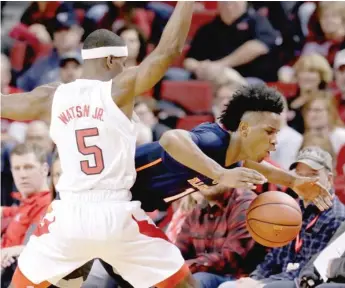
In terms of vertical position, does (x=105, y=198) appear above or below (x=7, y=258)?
above

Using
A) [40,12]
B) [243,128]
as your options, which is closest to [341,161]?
[243,128]

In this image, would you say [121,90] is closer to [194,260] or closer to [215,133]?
[215,133]

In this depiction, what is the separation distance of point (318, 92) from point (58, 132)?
384cm

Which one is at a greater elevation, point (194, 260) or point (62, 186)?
point (62, 186)

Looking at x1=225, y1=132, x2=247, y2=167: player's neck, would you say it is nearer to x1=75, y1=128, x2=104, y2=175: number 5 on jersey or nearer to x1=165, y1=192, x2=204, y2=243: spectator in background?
x1=75, y1=128, x2=104, y2=175: number 5 on jersey

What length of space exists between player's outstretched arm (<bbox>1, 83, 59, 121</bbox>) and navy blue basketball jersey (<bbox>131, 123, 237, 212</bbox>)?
2.12ft

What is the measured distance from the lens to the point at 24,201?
7.25 m

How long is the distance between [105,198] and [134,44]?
4499mm

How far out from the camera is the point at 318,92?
842cm

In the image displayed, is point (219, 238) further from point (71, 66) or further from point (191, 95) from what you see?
point (71, 66)

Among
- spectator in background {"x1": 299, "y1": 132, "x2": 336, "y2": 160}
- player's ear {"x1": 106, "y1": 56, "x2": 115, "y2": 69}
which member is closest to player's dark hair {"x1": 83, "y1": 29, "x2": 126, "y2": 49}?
player's ear {"x1": 106, "y1": 56, "x2": 115, "y2": 69}

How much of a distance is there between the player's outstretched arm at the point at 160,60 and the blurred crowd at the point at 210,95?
4.45ft

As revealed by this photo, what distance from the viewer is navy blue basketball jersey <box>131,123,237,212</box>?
5312mm

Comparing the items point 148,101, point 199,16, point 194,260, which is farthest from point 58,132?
point 199,16
